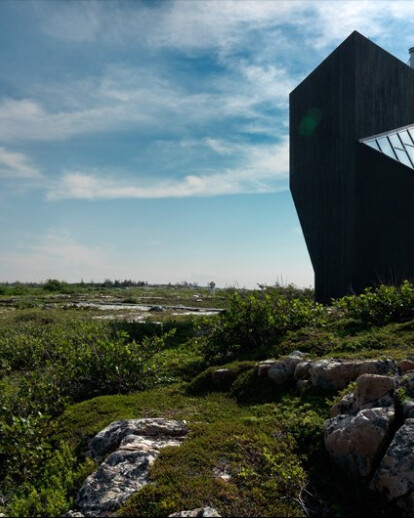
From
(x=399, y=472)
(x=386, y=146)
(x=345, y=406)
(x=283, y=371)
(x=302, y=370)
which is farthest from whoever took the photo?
(x=386, y=146)

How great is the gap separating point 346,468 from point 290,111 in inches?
→ 798

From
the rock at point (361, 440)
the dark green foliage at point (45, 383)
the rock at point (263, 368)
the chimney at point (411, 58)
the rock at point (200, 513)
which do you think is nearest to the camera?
the rock at point (200, 513)

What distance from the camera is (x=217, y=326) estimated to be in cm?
910

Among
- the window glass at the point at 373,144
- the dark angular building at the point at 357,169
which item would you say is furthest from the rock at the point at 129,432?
the window glass at the point at 373,144

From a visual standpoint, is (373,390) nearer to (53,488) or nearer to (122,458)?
(122,458)

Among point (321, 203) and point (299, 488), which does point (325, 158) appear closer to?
point (321, 203)

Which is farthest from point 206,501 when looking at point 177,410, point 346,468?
point 177,410

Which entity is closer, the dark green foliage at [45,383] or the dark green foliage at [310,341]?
the dark green foliage at [45,383]

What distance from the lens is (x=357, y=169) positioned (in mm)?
17594

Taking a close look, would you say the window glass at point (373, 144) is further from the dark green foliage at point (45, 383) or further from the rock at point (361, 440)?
the rock at point (361, 440)

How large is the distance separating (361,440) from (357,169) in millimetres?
14968

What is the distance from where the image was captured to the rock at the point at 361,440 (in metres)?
4.07

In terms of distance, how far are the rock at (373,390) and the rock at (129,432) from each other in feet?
6.20

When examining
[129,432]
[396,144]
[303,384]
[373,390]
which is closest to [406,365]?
[373,390]
